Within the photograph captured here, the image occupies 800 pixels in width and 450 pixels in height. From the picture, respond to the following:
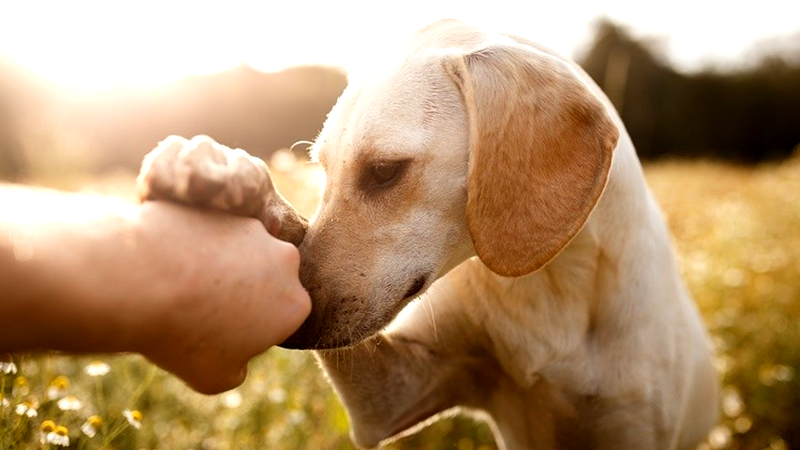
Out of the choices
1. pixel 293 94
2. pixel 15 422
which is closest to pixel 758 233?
pixel 15 422

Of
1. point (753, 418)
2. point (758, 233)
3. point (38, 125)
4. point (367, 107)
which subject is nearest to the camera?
point (367, 107)

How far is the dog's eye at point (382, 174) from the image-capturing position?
6.84 feet

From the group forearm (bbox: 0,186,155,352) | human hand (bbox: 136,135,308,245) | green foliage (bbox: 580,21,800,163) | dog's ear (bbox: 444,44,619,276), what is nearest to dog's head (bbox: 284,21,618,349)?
dog's ear (bbox: 444,44,619,276)

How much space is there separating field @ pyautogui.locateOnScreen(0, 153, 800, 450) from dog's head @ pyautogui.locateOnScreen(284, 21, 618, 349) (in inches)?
21.3

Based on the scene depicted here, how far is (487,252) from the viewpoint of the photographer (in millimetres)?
2096

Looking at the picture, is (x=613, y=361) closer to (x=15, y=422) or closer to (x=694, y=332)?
(x=694, y=332)

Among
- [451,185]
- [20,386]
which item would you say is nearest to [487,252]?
[451,185]

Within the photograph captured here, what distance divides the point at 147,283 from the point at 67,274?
14cm

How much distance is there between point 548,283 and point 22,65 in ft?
31.4

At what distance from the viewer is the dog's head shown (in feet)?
6.77

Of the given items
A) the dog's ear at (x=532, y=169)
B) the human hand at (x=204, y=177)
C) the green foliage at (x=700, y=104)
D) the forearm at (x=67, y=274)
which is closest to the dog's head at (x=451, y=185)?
the dog's ear at (x=532, y=169)

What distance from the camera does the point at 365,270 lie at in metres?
2.07

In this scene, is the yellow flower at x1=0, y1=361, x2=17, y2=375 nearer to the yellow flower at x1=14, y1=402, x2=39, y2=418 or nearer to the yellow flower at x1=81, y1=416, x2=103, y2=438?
the yellow flower at x1=14, y1=402, x2=39, y2=418

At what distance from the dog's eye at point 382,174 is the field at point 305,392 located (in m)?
0.67
